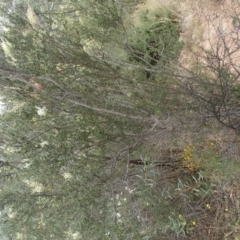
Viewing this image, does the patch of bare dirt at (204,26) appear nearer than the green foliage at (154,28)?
Yes

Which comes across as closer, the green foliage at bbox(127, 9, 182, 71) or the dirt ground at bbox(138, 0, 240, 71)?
the dirt ground at bbox(138, 0, 240, 71)

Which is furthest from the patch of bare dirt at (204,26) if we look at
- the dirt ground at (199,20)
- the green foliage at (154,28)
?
the green foliage at (154,28)

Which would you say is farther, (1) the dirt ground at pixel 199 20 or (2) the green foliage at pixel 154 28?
(2) the green foliage at pixel 154 28

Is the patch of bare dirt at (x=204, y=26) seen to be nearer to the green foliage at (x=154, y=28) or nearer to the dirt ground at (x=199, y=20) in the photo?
the dirt ground at (x=199, y=20)

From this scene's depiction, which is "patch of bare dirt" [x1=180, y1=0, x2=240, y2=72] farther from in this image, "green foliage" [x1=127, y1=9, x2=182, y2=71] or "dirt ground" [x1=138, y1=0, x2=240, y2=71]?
"green foliage" [x1=127, y1=9, x2=182, y2=71]

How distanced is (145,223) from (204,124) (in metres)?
1.15

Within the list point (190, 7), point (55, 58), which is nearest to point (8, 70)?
point (55, 58)

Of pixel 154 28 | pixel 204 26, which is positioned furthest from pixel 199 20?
pixel 154 28

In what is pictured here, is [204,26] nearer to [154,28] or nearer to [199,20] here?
[199,20]

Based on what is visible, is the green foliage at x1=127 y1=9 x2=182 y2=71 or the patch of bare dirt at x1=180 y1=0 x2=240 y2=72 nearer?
A: the patch of bare dirt at x1=180 y1=0 x2=240 y2=72

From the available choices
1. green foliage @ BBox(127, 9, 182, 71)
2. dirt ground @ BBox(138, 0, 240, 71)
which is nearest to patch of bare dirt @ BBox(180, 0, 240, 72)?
dirt ground @ BBox(138, 0, 240, 71)

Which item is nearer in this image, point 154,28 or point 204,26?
point 204,26

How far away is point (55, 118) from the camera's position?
9.52 ft

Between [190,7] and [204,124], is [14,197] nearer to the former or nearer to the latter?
[204,124]
